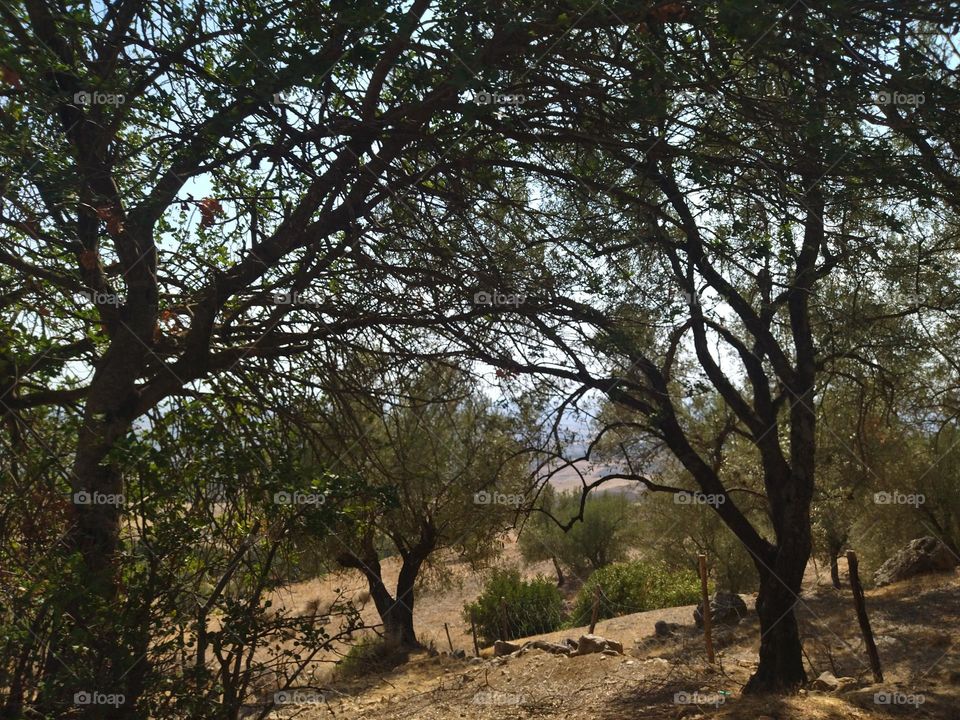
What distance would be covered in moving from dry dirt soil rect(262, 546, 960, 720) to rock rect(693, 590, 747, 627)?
267mm

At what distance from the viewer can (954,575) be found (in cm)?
1789

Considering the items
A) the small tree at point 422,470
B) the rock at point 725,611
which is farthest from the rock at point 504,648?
the rock at point 725,611

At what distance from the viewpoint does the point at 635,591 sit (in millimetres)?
21953

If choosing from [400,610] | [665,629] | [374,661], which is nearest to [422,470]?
[665,629]

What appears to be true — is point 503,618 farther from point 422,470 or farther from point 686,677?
point 686,677

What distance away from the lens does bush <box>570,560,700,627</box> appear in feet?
69.7

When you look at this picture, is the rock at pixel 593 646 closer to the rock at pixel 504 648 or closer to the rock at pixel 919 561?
the rock at pixel 504 648

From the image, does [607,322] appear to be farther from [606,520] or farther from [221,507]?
[606,520]

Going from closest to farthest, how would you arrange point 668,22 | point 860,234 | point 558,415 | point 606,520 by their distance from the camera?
point 668,22, point 558,415, point 860,234, point 606,520

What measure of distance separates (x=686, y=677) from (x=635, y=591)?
12.0m

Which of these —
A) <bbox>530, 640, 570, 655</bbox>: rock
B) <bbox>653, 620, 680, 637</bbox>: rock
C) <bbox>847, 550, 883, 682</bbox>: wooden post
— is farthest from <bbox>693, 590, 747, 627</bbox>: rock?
<bbox>847, 550, 883, 682</bbox>: wooden post

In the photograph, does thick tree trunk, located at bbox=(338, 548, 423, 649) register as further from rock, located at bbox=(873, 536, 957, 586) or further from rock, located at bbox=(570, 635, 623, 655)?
rock, located at bbox=(873, 536, 957, 586)

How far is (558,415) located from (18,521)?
15.1ft

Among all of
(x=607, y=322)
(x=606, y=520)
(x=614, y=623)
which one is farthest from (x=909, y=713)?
(x=606, y=520)
